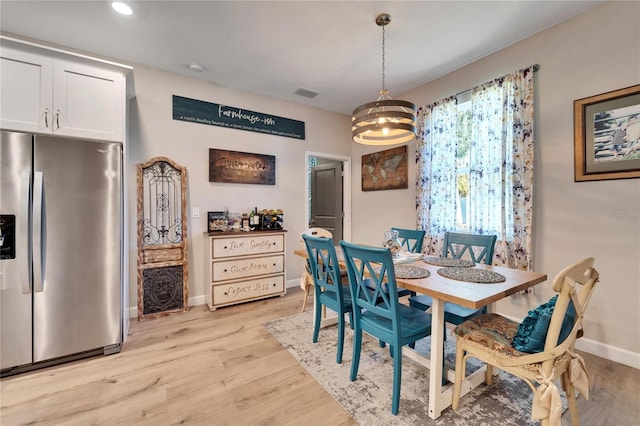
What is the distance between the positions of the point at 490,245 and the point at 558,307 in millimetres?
1127

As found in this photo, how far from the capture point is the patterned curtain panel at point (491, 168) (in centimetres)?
263

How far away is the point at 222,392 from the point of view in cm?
183

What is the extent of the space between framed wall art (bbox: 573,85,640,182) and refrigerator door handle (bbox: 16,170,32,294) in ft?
14.6

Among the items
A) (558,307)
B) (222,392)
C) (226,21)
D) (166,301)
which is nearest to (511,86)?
(558,307)

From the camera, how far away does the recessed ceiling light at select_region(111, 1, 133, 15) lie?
2.14 metres

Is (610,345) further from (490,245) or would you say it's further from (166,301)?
(166,301)

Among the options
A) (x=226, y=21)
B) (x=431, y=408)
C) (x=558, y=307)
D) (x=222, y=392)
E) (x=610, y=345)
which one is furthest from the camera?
(x=226, y=21)

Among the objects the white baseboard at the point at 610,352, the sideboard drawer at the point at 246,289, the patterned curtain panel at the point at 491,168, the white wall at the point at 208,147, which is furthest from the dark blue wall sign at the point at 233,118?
the white baseboard at the point at 610,352

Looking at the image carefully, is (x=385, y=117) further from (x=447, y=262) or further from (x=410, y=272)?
(x=447, y=262)

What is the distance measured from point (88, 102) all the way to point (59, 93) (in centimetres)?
18

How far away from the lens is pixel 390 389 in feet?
6.00

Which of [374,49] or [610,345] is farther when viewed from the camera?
[374,49]

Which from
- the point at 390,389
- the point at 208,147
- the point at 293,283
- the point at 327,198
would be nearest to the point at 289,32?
the point at 208,147

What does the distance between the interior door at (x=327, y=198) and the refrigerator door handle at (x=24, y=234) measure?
3510 millimetres
